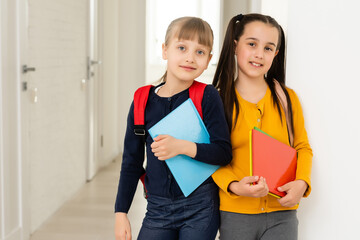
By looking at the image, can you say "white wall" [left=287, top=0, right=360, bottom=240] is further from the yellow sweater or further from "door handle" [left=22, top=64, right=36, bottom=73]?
"door handle" [left=22, top=64, right=36, bottom=73]

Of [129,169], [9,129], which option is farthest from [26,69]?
[129,169]

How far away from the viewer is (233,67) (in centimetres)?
133

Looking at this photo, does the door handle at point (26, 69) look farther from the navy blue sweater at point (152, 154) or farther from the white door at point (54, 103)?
the navy blue sweater at point (152, 154)

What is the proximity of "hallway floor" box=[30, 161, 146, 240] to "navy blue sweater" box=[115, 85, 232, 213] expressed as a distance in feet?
5.16

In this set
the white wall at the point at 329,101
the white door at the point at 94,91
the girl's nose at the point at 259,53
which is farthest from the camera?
the white door at the point at 94,91

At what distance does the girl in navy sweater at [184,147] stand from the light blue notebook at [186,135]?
0.09ft

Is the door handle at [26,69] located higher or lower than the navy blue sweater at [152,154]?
higher

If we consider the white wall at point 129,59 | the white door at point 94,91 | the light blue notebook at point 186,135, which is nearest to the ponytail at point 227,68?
the light blue notebook at point 186,135

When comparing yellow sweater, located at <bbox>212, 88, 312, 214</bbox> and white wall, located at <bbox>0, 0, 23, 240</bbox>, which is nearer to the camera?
yellow sweater, located at <bbox>212, 88, 312, 214</bbox>

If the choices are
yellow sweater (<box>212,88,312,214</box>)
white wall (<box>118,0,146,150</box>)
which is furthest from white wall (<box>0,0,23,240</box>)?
white wall (<box>118,0,146,150</box>)

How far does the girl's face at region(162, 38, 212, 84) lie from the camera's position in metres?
1.23

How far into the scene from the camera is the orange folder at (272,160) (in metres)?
1.13

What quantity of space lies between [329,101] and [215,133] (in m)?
0.28

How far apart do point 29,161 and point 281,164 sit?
199 centimetres
